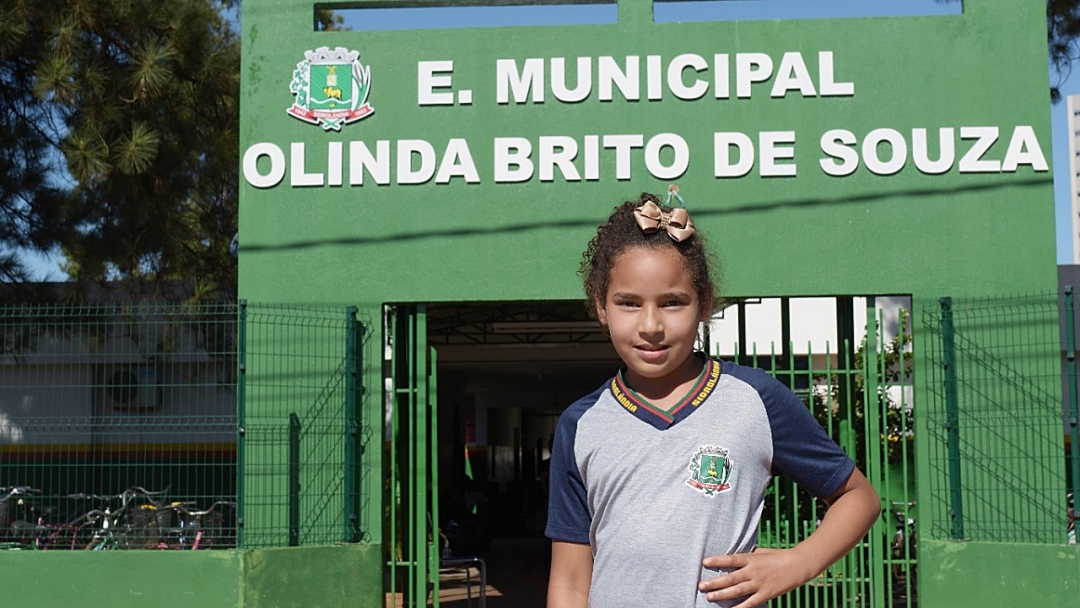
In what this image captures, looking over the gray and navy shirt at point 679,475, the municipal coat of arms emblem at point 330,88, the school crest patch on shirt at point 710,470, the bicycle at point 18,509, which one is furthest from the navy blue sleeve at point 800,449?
the bicycle at point 18,509

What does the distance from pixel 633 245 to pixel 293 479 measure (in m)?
6.77

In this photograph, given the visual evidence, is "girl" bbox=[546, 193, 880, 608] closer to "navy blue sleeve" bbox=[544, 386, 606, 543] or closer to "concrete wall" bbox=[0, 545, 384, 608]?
"navy blue sleeve" bbox=[544, 386, 606, 543]

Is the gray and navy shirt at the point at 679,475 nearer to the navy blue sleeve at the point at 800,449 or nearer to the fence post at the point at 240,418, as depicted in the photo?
the navy blue sleeve at the point at 800,449

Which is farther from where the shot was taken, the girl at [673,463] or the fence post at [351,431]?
the fence post at [351,431]

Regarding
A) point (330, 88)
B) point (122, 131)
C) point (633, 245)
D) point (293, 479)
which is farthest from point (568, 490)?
point (122, 131)

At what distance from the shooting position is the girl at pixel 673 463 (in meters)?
2.18

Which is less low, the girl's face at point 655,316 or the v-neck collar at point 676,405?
the girl's face at point 655,316

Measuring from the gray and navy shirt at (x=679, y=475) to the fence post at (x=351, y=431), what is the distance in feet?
21.2

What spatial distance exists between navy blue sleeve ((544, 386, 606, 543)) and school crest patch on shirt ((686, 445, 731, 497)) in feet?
0.80

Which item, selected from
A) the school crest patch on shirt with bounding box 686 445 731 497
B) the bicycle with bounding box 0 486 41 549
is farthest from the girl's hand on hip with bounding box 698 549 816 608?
the bicycle with bounding box 0 486 41 549

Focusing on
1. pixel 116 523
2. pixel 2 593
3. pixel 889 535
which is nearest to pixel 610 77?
pixel 889 535

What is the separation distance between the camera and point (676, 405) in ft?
7.60

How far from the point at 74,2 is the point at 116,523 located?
5.38 metres

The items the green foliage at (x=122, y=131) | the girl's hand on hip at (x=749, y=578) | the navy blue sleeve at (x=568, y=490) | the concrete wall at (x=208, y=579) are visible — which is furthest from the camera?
the green foliage at (x=122, y=131)
